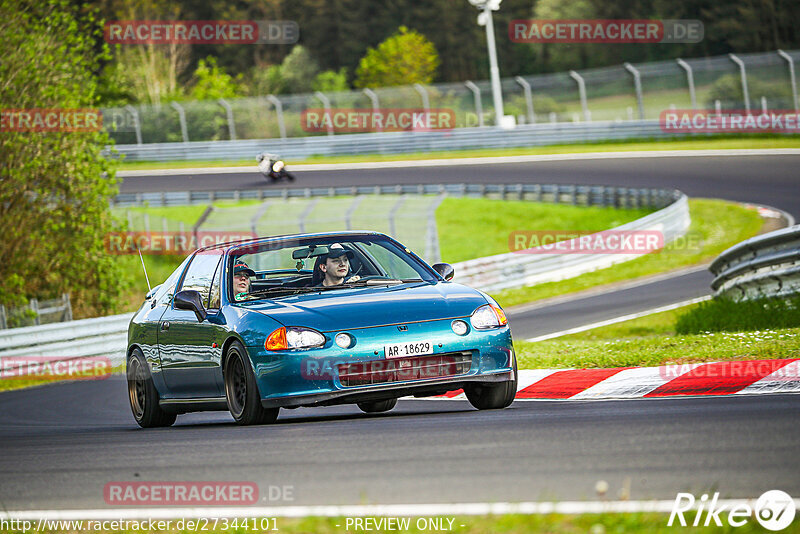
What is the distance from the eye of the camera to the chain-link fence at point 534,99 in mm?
41281

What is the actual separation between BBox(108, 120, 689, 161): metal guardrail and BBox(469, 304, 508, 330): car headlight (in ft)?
120

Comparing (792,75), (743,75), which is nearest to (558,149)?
(743,75)

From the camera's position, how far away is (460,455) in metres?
5.88

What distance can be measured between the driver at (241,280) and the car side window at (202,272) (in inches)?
8.5

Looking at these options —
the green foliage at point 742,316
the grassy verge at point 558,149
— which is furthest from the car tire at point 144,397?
the grassy verge at point 558,149

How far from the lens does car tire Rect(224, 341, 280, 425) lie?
320 inches

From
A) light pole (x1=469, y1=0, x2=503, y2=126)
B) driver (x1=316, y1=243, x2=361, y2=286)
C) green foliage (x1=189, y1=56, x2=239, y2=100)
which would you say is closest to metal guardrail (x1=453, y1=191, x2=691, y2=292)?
driver (x1=316, y1=243, x2=361, y2=286)

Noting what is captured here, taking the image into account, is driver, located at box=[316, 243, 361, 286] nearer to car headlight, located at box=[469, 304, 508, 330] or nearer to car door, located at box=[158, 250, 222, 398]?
car door, located at box=[158, 250, 222, 398]

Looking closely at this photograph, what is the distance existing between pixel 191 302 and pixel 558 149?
3814cm

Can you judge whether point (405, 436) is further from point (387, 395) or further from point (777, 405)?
point (777, 405)

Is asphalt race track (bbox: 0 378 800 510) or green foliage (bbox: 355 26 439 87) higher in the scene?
green foliage (bbox: 355 26 439 87)

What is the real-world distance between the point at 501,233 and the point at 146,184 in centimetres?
2081

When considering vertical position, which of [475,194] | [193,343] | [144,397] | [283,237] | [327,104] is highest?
[283,237]

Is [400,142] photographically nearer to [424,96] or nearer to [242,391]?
[424,96]
